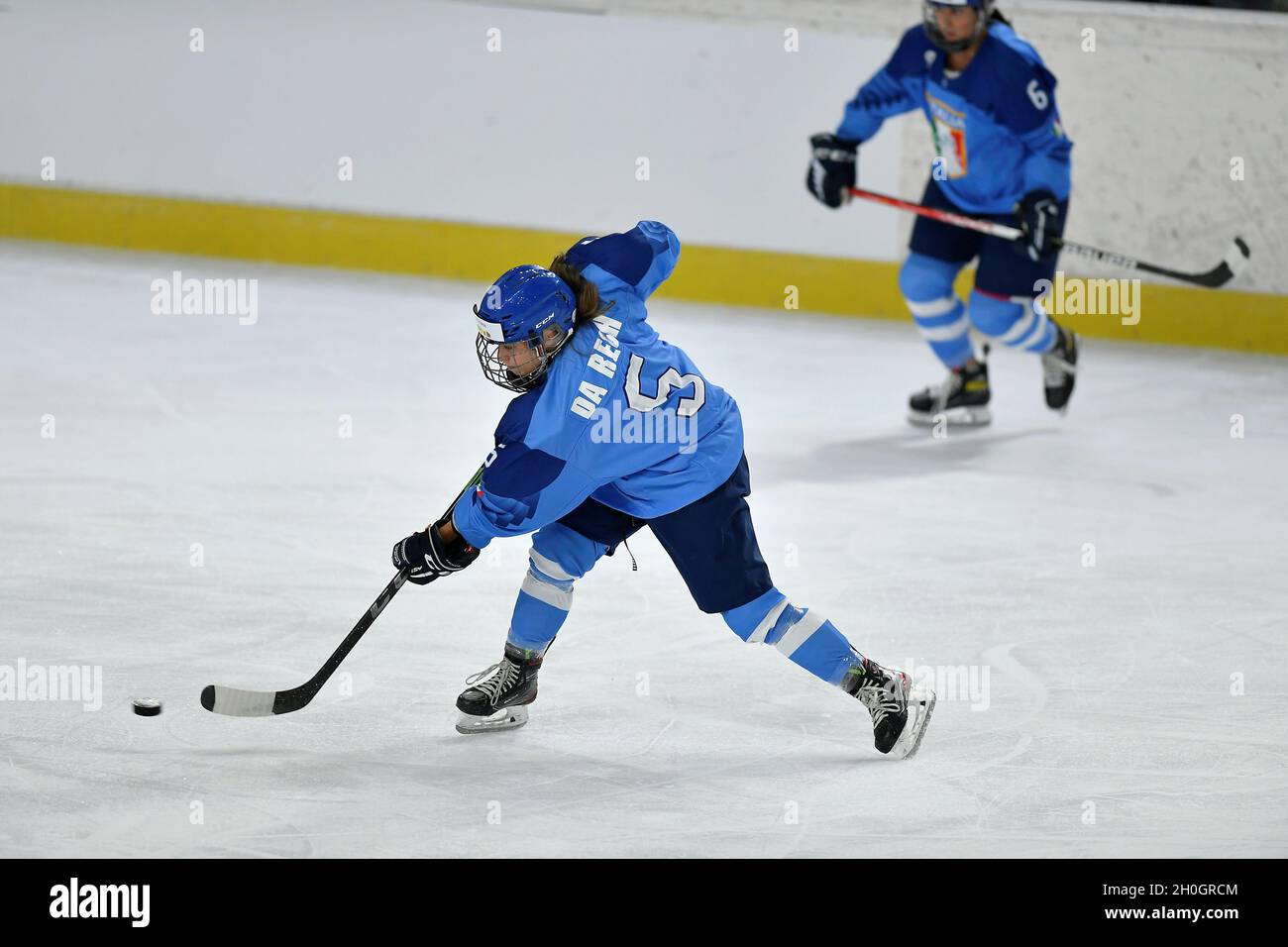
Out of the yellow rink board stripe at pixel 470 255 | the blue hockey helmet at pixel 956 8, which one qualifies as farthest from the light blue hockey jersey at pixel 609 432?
the yellow rink board stripe at pixel 470 255

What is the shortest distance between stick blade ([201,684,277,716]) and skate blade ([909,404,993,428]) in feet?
9.84

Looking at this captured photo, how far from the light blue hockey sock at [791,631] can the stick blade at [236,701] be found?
775 mm

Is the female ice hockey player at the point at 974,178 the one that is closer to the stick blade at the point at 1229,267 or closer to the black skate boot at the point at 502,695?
the stick blade at the point at 1229,267

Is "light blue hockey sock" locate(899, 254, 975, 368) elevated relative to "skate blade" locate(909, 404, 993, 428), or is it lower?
elevated

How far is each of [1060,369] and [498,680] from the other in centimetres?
292

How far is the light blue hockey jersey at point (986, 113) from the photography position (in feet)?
17.6

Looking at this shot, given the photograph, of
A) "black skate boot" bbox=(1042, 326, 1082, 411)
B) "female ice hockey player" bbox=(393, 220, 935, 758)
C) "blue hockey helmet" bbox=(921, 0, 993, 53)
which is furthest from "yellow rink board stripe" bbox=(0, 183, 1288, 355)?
"female ice hockey player" bbox=(393, 220, 935, 758)

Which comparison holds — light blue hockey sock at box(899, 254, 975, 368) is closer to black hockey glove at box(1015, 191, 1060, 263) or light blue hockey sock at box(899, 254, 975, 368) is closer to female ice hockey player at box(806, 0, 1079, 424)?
female ice hockey player at box(806, 0, 1079, 424)

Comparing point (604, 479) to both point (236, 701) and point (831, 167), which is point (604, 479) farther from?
point (831, 167)

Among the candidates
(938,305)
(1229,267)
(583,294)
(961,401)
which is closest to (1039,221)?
(938,305)

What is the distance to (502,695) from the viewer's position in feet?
10.9

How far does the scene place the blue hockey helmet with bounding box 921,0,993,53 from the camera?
5254 mm

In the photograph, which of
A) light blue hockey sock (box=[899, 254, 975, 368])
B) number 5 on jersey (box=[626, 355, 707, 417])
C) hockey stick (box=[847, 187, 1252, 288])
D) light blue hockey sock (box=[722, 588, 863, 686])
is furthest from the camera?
light blue hockey sock (box=[899, 254, 975, 368])

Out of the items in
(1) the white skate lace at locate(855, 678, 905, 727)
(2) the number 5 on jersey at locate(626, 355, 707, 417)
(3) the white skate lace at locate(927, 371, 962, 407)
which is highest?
(2) the number 5 on jersey at locate(626, 355, 707, 417)
